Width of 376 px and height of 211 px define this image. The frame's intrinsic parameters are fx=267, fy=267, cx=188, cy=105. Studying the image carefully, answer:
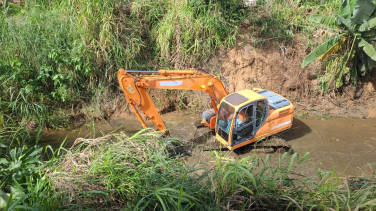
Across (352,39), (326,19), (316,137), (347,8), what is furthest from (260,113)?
(347,8)

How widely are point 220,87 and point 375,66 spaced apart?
5883 mm

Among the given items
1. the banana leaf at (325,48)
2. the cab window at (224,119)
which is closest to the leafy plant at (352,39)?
the banana leaf at (325,48)

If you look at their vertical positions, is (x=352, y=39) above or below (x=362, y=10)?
below

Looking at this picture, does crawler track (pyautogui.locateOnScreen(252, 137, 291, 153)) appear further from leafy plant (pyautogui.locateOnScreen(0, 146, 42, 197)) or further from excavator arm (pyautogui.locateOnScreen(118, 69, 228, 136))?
leafy plant (pyautogui.locateOnScreen(0, 146, 42, 197))

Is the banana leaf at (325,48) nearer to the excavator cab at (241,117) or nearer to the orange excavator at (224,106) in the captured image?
the orange excavator at (224,106)

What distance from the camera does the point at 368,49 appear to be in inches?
298

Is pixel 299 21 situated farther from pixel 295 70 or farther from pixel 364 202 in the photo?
pixel 364 202

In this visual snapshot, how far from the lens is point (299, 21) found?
9.84 metres

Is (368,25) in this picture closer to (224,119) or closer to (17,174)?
(224,119)

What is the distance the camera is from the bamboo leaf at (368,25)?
290 inches

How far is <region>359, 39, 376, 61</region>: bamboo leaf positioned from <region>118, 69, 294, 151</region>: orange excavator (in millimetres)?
3140

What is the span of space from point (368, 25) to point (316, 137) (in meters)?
3.44

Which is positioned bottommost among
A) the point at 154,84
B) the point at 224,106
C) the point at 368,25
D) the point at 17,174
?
the point at 224,106

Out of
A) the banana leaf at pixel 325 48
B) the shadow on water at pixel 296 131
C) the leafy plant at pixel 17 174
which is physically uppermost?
the leafy plant at pixel 17 174
